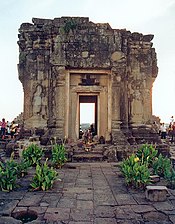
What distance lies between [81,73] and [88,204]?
300 inches

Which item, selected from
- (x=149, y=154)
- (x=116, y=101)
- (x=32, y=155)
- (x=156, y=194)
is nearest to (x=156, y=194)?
(x=156, y=194)

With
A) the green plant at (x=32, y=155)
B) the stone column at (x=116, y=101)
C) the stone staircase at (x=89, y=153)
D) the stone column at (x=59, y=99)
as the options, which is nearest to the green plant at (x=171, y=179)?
the stone staircase at (x=89, y=153)

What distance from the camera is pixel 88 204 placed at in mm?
4738

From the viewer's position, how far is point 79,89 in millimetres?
11477

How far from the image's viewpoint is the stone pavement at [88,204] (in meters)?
4.06

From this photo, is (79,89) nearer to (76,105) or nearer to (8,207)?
(76,105)

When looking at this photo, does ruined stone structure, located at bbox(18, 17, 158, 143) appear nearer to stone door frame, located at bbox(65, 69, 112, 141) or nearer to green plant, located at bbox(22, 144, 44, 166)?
stone door frame, located at bbox(65, 69, 112, 141)

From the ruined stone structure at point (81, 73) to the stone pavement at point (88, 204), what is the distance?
16.4 ft

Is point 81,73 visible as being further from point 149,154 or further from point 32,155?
point 149,154

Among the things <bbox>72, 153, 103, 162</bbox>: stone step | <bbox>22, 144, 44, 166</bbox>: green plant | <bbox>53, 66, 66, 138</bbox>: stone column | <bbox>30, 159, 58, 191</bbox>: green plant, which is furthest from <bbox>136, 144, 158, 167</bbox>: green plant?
<bbox>30, 159, 58, 191</bbox>: green plant

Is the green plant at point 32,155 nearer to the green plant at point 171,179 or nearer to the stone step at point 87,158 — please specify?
the stone step at point 87,158

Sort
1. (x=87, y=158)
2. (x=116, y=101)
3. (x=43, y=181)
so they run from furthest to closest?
(x=116, y=101) → (x=87, y=158) → (x=43, y=181)

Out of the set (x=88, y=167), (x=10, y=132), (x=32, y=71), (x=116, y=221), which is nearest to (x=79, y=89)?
(x=32, y=71)

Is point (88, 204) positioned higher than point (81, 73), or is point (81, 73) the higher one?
point (81, 73)
